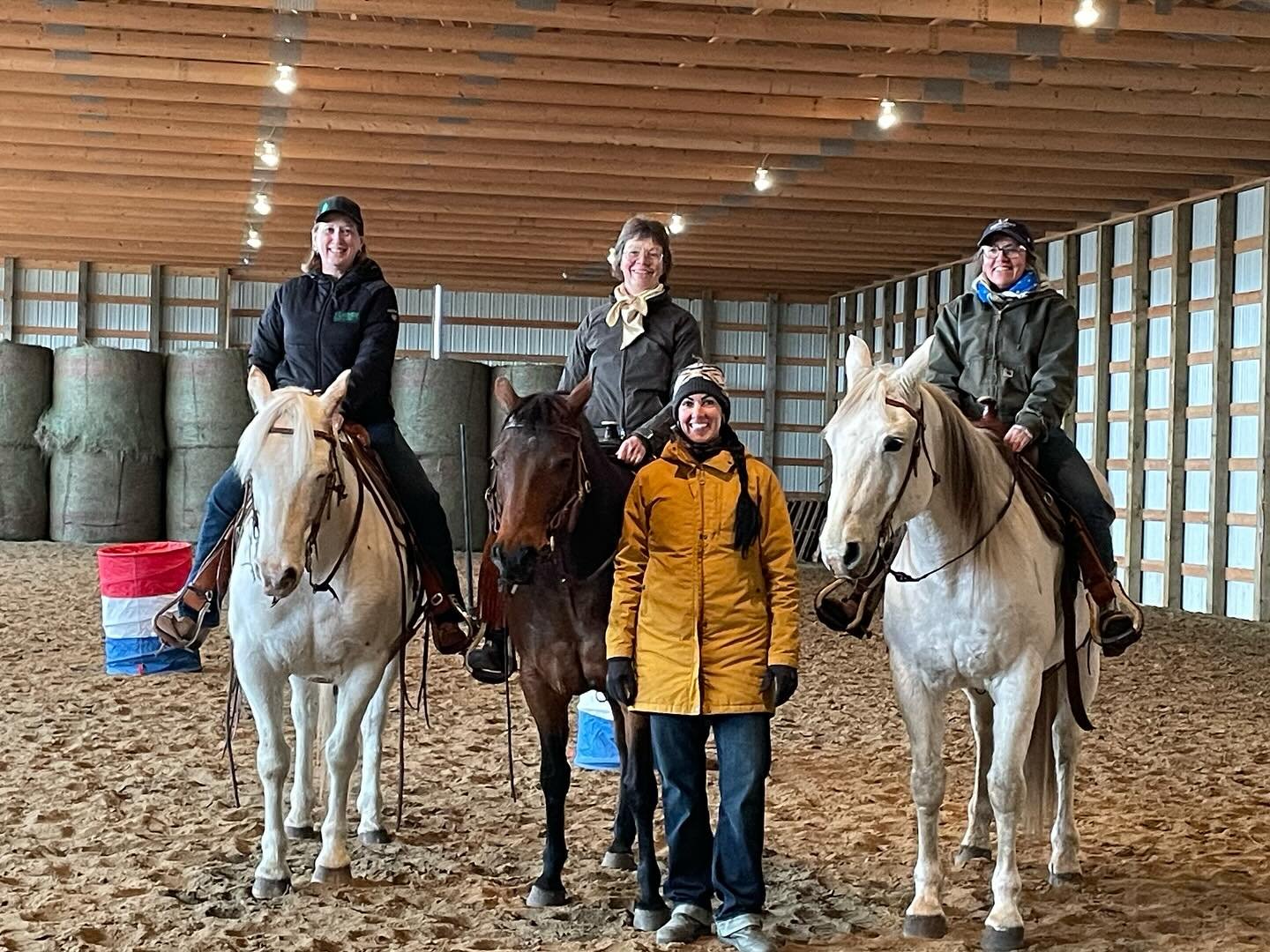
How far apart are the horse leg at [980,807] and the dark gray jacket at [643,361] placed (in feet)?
5.04

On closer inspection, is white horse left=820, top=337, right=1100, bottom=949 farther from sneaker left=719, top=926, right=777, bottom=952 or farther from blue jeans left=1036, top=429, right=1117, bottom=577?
sneaker left=719, top=926, right=777, bottom=952

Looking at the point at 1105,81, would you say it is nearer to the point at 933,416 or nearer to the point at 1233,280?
the point at 1233,280

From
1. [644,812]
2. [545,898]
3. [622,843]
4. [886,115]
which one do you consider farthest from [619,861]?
[886,115]

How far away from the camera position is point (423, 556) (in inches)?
193

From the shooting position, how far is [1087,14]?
8688mm

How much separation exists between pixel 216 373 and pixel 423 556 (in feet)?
45.2

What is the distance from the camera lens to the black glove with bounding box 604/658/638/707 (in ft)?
12.6

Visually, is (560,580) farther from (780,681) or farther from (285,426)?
(285,426)

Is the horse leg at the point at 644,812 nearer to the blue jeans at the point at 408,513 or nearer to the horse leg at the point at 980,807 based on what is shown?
the blue jeans at the point at 408,513

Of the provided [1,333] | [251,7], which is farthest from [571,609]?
[1,333]

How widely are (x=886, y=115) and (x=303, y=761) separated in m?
8.16

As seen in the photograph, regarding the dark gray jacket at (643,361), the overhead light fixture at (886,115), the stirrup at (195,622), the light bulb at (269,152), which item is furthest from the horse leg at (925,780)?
the light bulb at (269,152)

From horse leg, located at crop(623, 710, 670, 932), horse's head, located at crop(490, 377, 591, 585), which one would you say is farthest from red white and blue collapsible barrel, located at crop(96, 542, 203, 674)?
horse's head, located at crop(490, 377, 591, 585)

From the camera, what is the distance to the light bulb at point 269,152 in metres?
13.0
